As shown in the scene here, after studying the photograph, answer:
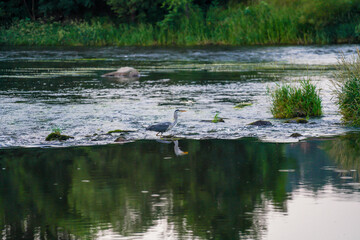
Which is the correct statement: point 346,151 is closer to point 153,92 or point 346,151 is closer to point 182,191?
point 182,191

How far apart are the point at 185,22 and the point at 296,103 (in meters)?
31.9

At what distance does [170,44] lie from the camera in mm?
44812

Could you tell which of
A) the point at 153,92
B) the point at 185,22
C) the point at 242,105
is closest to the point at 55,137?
the point at 242,105

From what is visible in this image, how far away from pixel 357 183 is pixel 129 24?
145 ft

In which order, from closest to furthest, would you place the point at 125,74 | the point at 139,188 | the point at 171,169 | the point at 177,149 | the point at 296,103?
the point at 139,188 → the point at 171,169 → the point at 177,149 → the point at 296,103 → the point at 125,74

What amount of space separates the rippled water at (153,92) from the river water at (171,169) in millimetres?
55

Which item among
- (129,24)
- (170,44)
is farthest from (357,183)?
(129,24)

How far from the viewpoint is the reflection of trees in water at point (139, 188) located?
7.31m

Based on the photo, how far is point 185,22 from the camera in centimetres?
4638

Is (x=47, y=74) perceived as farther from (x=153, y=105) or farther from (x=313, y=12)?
(x=313, y=12)

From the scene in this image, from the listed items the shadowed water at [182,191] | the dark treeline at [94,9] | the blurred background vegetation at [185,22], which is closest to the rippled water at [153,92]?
the shadowed water at [182,191]

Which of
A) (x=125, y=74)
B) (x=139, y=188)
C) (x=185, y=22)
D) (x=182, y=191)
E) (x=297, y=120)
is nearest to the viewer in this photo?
(x=182, y=191)

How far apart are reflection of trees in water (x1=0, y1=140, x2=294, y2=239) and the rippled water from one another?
1370 millimetres

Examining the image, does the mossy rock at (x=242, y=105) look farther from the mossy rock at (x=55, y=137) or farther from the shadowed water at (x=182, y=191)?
the mossy rock at (x=55, y=137)
